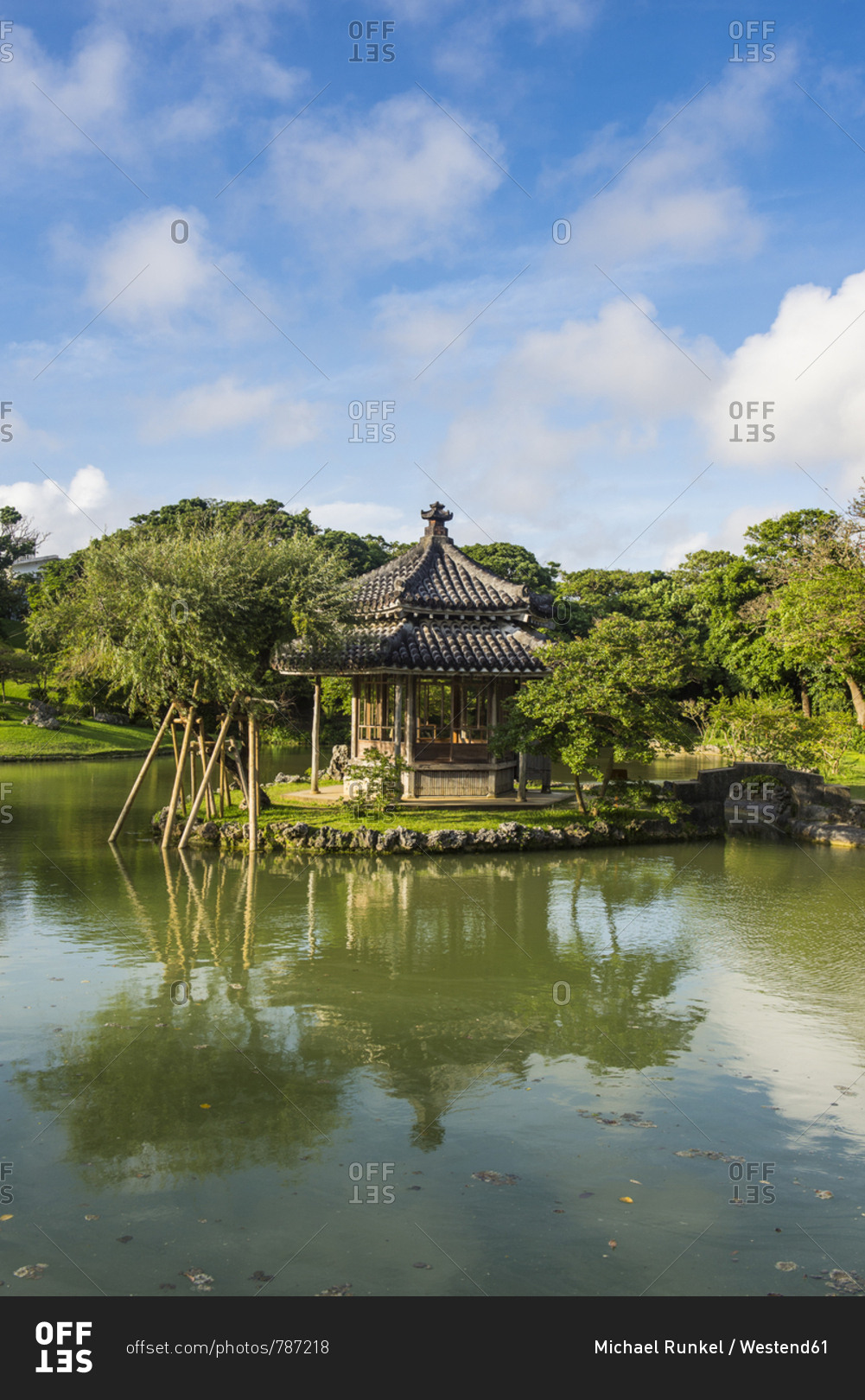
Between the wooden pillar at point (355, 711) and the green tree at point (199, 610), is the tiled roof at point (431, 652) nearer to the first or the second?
the wooden pillar at point (355, 711)

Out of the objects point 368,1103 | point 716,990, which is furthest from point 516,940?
point 368,1103

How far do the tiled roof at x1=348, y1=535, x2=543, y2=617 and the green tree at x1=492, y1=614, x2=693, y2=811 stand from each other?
11.2 feet

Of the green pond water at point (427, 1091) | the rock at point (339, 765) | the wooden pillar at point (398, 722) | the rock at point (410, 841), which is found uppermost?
the wooden pillar at point (398, 722)

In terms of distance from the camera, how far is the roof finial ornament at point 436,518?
2266 centimetres

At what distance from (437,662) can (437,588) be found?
2.89 metres

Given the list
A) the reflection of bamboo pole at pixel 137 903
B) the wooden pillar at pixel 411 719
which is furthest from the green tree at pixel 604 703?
the reflection of bamboo pole at pixel 137 903

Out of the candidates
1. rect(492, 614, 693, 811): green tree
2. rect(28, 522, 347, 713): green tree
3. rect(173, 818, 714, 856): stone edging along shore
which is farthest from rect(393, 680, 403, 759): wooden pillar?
rect(173, 818, 714, 856): stone edging along shore

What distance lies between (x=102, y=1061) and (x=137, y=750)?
95.5ft

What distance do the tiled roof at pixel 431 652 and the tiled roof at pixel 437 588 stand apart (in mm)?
424

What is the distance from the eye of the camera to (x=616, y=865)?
15156 millimetres

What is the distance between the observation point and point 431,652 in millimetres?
18828

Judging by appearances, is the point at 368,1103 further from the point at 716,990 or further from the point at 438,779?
the point at 438,779
